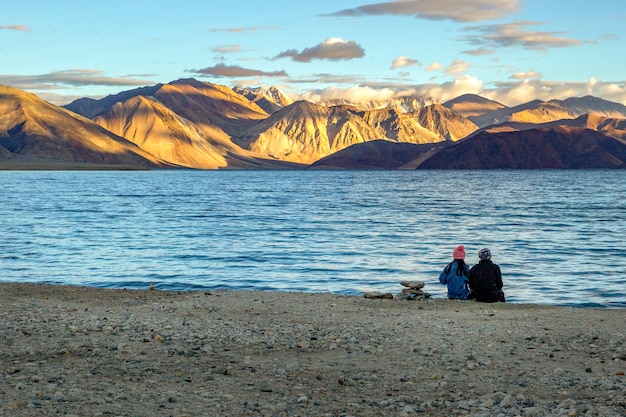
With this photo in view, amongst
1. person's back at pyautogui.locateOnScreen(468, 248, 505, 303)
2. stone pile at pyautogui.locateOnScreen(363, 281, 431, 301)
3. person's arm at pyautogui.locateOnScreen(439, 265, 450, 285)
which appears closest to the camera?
person's back at pyautogui.locateOnScreen(468, 248, 505, 303)

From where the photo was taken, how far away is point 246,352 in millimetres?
12914

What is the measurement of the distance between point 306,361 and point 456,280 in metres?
9.32

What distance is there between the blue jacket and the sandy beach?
2082 mm

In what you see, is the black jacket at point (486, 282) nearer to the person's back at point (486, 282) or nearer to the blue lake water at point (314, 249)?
the person's back at point (486, 282)

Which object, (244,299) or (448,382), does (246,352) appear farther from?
(244,299)

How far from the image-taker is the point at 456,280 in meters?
20.7

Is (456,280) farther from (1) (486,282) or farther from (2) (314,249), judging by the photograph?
(2) (314,249)

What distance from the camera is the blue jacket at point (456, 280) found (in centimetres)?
2066

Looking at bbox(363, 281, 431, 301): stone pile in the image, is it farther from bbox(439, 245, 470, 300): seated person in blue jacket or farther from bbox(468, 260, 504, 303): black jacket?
bbox(468, 260, 504, 303): black jacket

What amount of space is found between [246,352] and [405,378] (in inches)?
119

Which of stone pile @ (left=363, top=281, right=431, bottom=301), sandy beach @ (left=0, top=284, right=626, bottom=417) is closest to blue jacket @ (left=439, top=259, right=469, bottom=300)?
stone pile @ (left=363, top=281, right=431, bottom=301)

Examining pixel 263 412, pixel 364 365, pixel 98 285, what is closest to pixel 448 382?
pixel 364 365

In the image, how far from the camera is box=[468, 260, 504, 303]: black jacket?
19.5 metres

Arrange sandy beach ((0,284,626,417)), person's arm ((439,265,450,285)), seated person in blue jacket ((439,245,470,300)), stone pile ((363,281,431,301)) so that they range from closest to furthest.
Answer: sandy beach ((0,284,626,417)) → seated person in blue jacket ((439,245,470,300)) → person's arm ((439,265,450,285)) → stone pile ((363,281,431,301))
